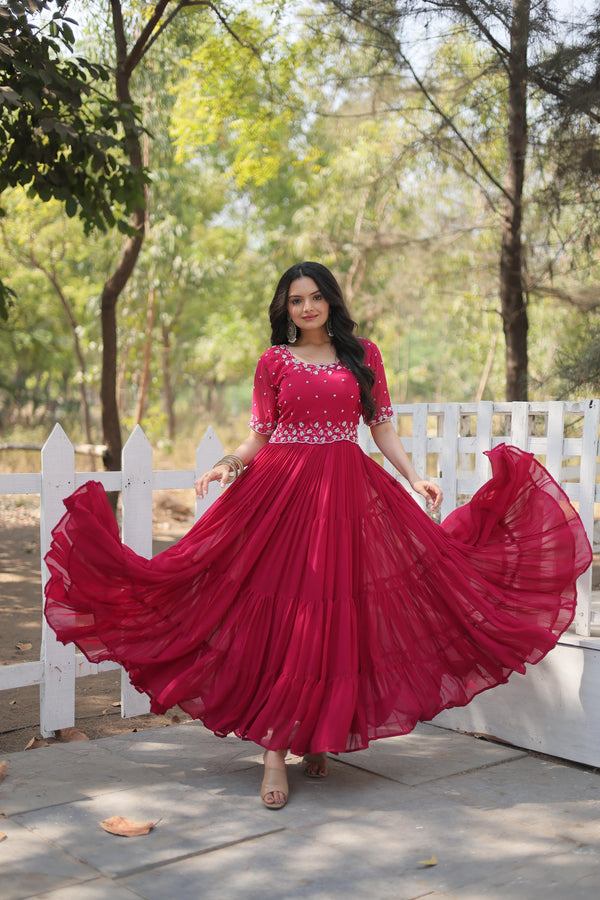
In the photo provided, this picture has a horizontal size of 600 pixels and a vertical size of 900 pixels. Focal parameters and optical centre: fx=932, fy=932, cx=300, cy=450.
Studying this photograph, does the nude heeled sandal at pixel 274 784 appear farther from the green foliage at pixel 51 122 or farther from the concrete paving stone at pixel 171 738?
the green foliage at pixel 51 122

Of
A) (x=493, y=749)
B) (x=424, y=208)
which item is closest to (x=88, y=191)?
(x=493, y=749)

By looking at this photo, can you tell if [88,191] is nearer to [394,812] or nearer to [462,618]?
[462,618]

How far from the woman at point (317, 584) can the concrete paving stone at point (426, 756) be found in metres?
0.27

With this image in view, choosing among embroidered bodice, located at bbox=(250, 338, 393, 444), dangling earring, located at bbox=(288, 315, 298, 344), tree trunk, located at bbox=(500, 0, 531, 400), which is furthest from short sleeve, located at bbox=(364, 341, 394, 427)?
tree trunk, located at bbox=(500, 0, 531, 400)

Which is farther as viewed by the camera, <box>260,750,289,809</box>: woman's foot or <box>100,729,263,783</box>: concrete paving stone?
<box>100,729,263,783</box>: concrete paving stone

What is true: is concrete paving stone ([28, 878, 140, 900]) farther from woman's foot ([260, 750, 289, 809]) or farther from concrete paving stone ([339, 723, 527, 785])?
concrete paving stone ([339, 723, 527, 785])

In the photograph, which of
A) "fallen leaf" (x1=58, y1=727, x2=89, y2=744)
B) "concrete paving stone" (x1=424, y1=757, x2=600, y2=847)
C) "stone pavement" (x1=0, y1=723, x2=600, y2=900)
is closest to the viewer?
"stone pavement" (x1=0, y1=723, x2=600, y2=900)

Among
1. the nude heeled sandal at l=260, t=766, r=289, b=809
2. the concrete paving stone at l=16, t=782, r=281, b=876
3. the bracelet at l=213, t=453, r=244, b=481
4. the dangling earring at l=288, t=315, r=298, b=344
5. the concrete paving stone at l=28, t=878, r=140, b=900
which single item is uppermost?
the dangling earring at l=288, t=315, r=298, b=344

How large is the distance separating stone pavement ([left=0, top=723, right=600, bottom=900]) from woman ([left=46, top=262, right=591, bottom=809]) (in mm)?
222

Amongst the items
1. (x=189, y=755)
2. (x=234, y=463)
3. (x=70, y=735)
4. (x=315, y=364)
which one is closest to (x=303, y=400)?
(x=315, y=364)

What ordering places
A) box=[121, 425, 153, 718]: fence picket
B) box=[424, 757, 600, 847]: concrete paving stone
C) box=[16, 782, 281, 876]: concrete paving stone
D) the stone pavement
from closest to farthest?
the stone pavement, box=[16, 782, 281, 876]: concrete paving stone, box=[424, 757, 600, 847]: concrete paving stone, box=[121, 425, 153, 718]: fence picket

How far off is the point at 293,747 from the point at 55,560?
3.36 ft

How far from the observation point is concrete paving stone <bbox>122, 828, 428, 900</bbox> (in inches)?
93.2

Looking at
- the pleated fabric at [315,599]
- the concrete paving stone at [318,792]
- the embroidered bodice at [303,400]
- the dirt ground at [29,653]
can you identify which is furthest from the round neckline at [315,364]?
the dirt ground at [29,653]
